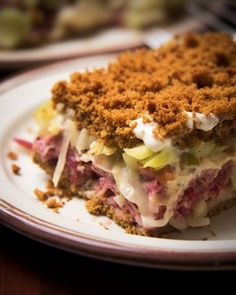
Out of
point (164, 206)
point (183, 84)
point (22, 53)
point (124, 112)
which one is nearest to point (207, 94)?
point (183, 84)

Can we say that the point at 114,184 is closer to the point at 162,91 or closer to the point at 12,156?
the point at 162,91

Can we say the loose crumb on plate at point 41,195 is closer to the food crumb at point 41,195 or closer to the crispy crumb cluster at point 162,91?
the food crumb at point 41,195

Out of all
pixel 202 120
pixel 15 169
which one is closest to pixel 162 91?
pixel 202 120

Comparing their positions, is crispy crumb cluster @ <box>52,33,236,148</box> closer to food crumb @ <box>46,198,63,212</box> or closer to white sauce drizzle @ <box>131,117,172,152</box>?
white sauce drizzle @ <box>131,117,172,152</box>

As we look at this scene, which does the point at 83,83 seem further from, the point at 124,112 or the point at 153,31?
the point at 153,31

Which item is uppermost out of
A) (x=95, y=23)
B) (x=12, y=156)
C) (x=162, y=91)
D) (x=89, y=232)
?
(x=162, y=91)

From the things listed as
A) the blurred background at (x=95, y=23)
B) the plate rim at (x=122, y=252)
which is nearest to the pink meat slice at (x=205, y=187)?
the plate rim at (x=122, y=252)

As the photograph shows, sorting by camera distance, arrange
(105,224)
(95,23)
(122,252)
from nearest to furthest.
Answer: (122,252) → (105,224) → (95,23)
